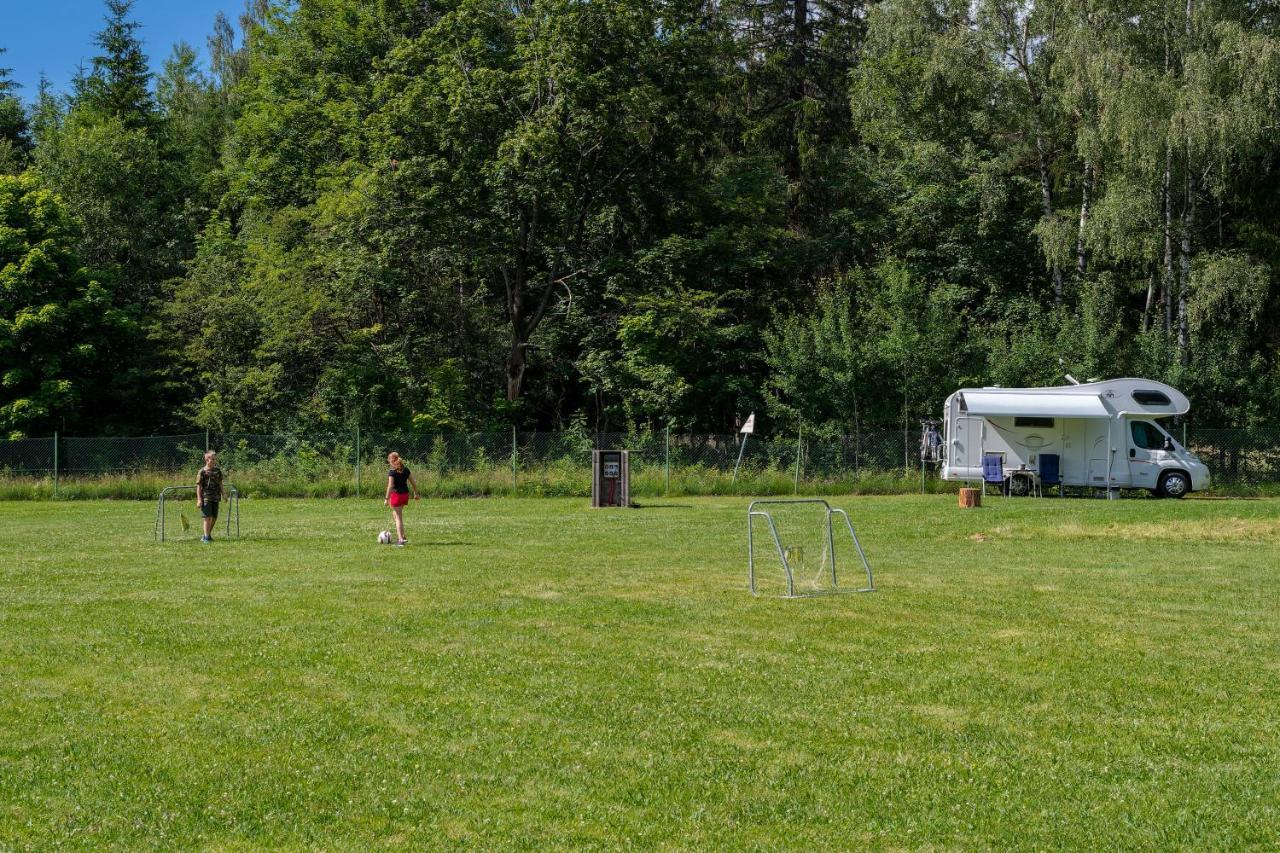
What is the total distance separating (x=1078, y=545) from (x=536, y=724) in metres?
16.1

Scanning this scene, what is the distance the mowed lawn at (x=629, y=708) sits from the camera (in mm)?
6469

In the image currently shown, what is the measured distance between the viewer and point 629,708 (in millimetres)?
8750

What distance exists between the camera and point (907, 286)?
4303 centimetres

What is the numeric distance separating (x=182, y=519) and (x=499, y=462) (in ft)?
57.8

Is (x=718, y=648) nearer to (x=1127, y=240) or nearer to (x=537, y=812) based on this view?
(x=537, y=812)

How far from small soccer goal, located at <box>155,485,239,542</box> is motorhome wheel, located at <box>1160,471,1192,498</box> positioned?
25.3m

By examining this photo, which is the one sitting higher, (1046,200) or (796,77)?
(796,77)

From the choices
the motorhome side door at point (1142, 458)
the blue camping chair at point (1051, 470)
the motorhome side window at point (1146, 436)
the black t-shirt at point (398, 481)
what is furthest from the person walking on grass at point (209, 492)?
the motorhome side window at point (1146, 436)

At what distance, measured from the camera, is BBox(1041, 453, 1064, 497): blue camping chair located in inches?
1368

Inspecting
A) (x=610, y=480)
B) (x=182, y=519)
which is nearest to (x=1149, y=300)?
(x=610, y=480)

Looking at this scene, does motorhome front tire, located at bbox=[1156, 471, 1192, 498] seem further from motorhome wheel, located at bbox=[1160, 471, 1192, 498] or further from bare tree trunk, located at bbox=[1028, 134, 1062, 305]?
bare tree trunk, located at bbox=[1028, 134, 1062, 305]

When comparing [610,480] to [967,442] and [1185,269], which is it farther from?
[1185,269]

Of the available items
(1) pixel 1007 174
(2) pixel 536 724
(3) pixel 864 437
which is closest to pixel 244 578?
(2) pixel 536 724

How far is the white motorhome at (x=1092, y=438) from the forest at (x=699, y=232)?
20.0 ft
